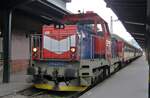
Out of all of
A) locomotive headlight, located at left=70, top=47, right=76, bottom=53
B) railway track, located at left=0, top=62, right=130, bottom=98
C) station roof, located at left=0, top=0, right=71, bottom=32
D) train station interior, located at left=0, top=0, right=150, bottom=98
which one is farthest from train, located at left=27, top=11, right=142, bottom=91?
station roof, located at left=0, top=0, right=71, bottom=32

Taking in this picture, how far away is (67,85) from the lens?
14.1 meters

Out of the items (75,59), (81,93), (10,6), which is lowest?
(81,93)

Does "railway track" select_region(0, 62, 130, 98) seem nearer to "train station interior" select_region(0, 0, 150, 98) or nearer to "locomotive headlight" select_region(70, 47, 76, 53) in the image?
"train station interior" select_region(0, 0, 150, 98)

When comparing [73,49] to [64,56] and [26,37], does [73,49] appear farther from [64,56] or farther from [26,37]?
[26,37]

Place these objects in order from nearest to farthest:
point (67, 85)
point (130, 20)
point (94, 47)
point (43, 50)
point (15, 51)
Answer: point (67, 85) → point (43, 50) → point (94, 47) → point (15, 51) → point (130, 20)

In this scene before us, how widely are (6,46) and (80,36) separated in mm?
4981

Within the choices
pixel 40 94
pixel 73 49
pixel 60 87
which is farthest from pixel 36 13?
pixel 60 87

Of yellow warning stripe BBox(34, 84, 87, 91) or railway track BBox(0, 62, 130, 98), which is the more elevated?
yellow warning stripe BBox(34, 84, 87, 91)

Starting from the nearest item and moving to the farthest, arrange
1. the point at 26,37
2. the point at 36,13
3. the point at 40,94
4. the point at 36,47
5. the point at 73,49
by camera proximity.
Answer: the point at 40,94
the point at 73,49
the point at 36,47
the point at 36,13
the point at 26,37

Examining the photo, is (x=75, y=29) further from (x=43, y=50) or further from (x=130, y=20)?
(x=130, y=20)

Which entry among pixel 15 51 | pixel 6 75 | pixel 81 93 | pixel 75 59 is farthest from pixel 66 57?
pixel 15 51

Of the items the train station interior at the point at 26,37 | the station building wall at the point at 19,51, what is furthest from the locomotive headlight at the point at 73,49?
the station building wall at the point at 19,51

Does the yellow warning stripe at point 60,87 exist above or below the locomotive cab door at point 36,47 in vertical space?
below

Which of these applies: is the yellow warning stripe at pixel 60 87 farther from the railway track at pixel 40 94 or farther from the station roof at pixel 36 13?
the station roof at pixel 36 13
